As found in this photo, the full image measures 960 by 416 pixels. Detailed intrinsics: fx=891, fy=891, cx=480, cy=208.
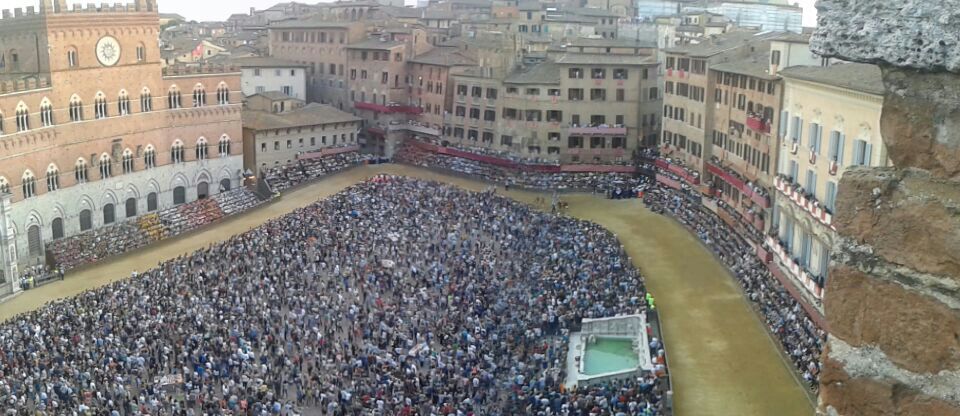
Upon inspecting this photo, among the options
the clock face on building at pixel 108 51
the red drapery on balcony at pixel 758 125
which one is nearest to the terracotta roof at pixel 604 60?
the red drapery on balcony at pixel 758 125

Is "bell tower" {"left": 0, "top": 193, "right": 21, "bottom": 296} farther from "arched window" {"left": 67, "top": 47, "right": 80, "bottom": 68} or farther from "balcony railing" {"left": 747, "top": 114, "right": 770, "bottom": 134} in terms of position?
"balcony railing" {"left": 747, "top": 114, "right": 770, "bottom": 134}

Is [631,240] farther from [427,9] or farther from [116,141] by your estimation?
[427,9]

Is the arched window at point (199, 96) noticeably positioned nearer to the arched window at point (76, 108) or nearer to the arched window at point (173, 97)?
the arched window at point (173, 97)

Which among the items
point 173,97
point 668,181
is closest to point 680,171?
point 668,181

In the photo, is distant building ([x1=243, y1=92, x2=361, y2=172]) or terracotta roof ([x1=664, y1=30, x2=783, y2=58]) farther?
distant building ([x1=243, y1=92, x2=361, y2=172])

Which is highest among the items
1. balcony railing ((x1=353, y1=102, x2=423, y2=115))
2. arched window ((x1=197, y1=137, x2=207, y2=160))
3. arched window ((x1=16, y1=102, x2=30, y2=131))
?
arched window ((x1=16, y1=102, x2=30, y2=131))

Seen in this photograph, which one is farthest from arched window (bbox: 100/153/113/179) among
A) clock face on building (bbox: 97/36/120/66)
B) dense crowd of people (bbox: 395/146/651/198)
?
dense crowd of people (bbox: 395/146/651/198)
